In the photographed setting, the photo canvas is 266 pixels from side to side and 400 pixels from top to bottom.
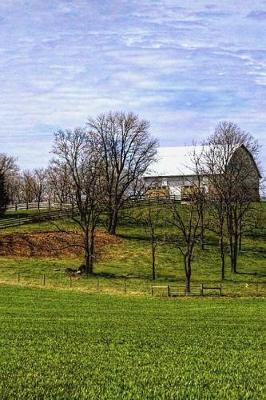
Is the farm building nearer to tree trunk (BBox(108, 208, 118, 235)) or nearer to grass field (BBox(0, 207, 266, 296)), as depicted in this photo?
tree trunk (BBox(108, 208, 118, 235))

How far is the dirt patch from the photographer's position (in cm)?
6431

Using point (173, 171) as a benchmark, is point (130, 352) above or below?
below

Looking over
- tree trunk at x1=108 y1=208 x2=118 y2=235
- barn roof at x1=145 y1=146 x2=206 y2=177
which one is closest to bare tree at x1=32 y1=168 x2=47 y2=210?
barn roof at x1=145 y1=146 x2=206 y2=177

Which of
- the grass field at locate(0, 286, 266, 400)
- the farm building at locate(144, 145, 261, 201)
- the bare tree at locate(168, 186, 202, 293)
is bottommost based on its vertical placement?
the grass field at locate(0, 286, 266, 400)

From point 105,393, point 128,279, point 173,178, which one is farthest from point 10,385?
point 173,178

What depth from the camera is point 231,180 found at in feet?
204

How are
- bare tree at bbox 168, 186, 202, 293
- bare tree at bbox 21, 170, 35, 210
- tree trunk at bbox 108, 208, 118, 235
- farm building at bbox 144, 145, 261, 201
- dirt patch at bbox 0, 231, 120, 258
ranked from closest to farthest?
bare tree at bbox 168, 186, 202, 293 → dirt patch at bbox 0, 231, 120, 258 → tree trunk at bbox 108, 208, 118, 235 → farm building at bbox 144, 145, 261, 201 → bare tree at bbox 21, 170, 35, 210

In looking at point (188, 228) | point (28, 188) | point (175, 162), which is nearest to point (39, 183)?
point (28, 188)

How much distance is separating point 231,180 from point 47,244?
68.3 feet

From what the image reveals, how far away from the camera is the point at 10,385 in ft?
40.9

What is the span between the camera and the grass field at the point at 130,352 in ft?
40.4

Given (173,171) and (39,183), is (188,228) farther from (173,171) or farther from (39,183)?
(39,183)

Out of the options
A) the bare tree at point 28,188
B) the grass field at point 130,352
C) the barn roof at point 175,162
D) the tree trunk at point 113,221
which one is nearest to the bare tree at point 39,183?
the bare tree at point 28,188

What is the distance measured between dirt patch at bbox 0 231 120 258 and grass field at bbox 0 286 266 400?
1175 inches
